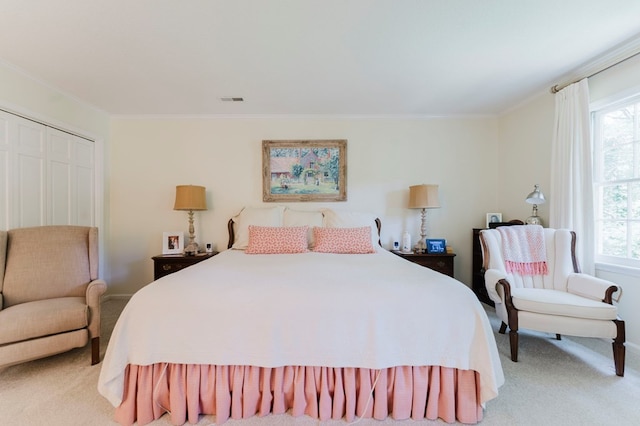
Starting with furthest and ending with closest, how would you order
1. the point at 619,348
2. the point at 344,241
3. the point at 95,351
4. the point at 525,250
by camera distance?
the point at 344,241 → the point at 525,250 → the point at 95,351 → the point at 619,348

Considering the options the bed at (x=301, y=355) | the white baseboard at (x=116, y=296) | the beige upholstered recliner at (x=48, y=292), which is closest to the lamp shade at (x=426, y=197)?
the bed at (x=301, y=355)

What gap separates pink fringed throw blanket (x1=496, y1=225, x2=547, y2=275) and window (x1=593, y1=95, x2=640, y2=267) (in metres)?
0.60

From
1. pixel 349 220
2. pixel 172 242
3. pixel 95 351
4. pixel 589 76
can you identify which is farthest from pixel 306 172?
pixel 589 76

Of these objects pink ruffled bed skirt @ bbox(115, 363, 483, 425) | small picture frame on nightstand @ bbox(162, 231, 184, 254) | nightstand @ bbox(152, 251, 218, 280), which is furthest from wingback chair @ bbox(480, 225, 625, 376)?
small picture frame on nightstand @ bbox(162, 231, 184, 254)

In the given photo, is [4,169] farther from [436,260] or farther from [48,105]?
[436,260]

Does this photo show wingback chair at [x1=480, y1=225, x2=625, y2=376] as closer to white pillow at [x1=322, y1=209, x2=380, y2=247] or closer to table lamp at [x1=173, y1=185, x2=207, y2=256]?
white pillow at [x1=322, y1=209, x2=380, y2=247]

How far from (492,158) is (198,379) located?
4165mm

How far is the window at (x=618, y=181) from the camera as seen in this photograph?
2248mm

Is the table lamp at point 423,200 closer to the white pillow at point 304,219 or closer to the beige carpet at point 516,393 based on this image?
the white pillow at point 304,219

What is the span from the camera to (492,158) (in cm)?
361

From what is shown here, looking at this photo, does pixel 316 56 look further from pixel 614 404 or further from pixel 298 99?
pixel 614 404

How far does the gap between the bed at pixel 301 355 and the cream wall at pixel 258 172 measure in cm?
218

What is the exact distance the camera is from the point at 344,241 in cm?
278

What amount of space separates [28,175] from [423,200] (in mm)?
4273
